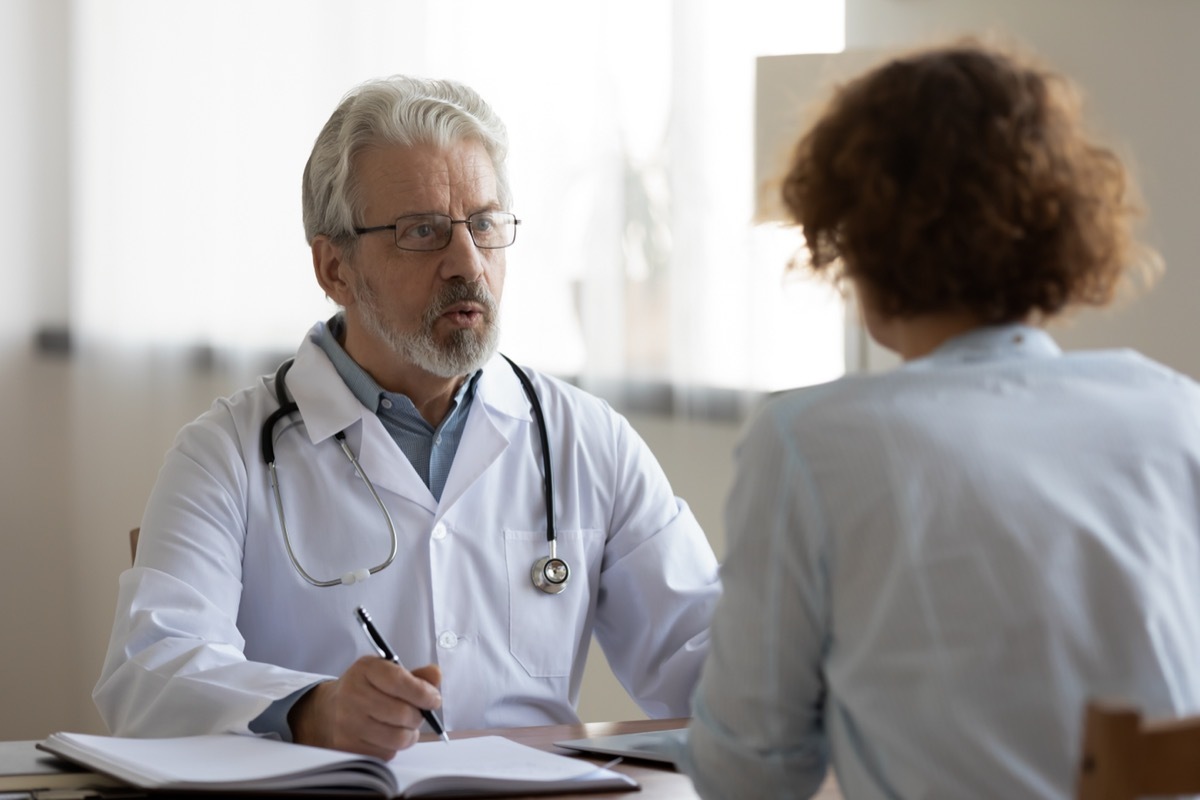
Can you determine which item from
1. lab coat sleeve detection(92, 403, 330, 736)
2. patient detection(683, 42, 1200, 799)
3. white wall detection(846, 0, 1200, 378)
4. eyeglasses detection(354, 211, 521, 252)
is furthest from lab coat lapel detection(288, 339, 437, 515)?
white wall detection(846, 0, 1200, 378)

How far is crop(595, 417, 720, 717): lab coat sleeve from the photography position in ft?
5.80

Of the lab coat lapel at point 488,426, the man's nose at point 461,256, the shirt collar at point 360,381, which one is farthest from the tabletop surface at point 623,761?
the man's nose at point 461,256

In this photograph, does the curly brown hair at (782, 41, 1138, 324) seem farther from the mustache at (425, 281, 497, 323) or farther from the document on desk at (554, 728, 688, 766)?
the mustache at (425, 281, 497, 323)

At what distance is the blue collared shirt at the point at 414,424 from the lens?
1907mm

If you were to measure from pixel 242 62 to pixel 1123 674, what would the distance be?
9.26 feet

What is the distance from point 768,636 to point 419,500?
3.22 ft

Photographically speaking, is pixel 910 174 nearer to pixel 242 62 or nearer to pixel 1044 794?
pixel 1044 794

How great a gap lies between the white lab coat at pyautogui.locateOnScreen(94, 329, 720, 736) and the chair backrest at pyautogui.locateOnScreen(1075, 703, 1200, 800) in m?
1.00

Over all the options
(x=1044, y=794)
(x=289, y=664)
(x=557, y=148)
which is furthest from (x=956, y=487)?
(x=557, y=148)

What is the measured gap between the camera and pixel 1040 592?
2.73 feet

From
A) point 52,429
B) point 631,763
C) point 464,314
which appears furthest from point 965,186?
point 52,429

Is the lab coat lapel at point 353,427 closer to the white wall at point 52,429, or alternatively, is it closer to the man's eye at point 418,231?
the man's eye at point 418,231

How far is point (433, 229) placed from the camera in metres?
1.98

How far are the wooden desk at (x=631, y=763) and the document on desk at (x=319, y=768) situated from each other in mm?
22
